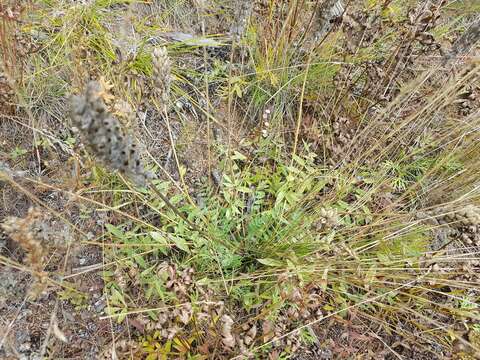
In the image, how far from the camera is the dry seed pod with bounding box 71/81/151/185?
0.67m

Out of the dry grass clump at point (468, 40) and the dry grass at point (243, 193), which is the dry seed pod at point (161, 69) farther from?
the dry grass clump at point (468, 40)

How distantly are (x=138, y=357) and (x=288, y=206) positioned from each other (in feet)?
2.80

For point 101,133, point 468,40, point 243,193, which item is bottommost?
point 243,193

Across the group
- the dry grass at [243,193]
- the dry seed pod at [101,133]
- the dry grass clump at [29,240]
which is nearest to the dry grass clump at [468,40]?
the dry grass at [243,193]

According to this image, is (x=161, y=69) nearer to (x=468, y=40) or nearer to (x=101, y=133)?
(x=101, y=133)

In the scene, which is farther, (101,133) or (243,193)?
(243,193)

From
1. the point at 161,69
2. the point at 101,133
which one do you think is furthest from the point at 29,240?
the point at 161,69

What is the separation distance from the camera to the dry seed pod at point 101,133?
67 centimetres

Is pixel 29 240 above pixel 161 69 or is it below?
below

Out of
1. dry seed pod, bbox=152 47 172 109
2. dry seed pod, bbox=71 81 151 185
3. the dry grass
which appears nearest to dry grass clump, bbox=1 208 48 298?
the dry grass

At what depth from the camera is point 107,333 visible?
145cm

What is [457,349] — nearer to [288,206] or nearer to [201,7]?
[288,206]

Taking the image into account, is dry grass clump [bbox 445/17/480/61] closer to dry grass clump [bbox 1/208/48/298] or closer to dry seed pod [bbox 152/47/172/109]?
dry seed pod [bbox 152/47/172/109]

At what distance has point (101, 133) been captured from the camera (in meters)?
0.71
